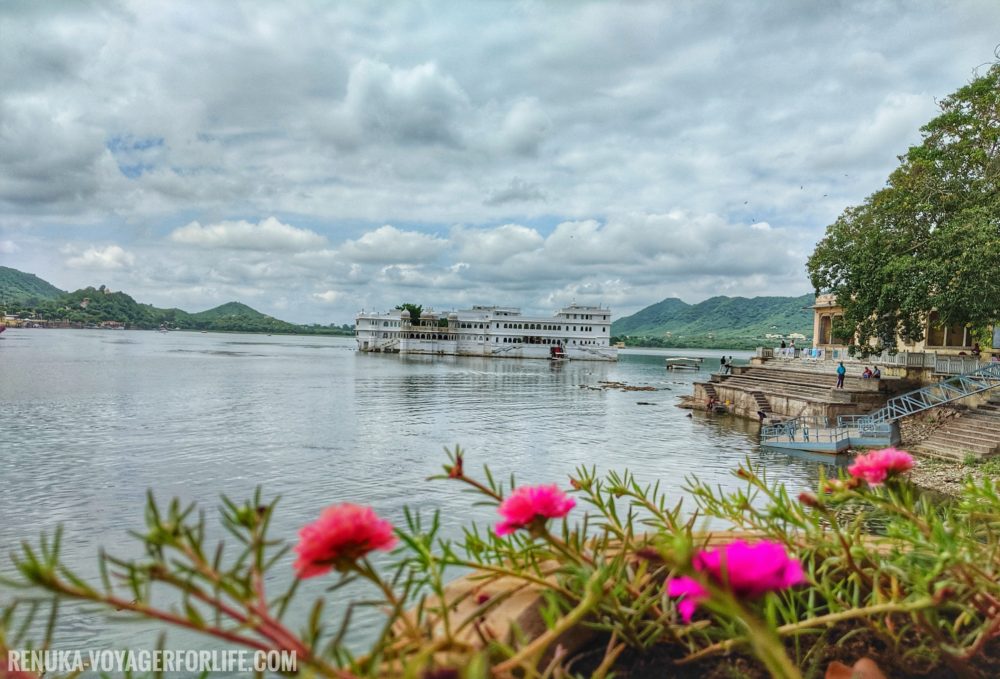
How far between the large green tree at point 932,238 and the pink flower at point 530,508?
53.5 ft

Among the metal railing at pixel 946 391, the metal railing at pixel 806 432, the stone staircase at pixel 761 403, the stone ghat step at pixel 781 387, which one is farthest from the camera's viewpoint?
the stone staircase at pixel 761 403

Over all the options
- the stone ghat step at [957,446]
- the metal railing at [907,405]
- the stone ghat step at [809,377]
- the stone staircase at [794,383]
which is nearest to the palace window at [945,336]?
the stone ghat step at [809,377]

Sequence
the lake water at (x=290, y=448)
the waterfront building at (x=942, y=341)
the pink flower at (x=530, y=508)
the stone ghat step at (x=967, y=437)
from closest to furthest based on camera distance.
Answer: the pink flower at (x=530, y=508) → the lake water at (x=290, y=448) → the stone ghat step at (x=967, y=437) → the waterfront building at (x=942, y=341)

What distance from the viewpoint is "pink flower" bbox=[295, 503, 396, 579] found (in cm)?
118

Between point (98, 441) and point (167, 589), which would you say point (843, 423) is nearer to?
point (167, 589)

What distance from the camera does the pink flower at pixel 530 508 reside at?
5.05 feet

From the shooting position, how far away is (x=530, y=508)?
154 centimetres

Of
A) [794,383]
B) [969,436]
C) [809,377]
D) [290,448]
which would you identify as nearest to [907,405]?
[969,436]

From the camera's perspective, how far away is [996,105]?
656 inches

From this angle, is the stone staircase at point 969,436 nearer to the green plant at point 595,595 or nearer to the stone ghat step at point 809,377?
the stone ghat step at point 809,377

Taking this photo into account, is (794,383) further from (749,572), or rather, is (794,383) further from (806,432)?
(749,572)

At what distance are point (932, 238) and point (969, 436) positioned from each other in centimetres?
536

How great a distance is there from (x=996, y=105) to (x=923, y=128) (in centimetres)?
180

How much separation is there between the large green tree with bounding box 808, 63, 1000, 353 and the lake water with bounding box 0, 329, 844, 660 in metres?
5.18
